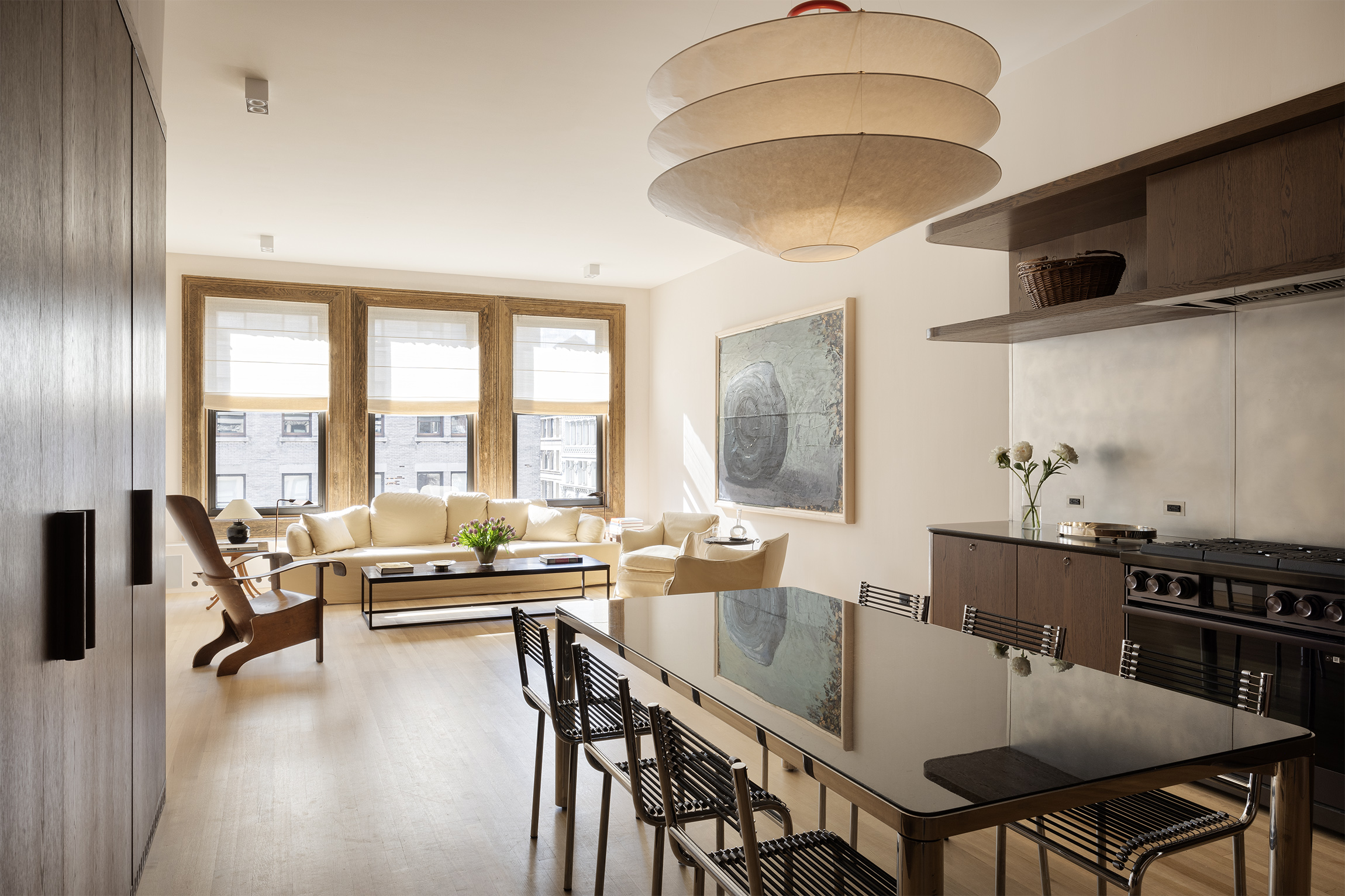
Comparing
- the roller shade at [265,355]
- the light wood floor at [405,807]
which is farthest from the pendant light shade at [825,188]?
the roller shade at [265,355]

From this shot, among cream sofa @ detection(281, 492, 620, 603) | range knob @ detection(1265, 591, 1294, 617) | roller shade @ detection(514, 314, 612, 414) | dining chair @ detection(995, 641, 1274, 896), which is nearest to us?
dining chair @ detection(995, 641, 1274, 896)

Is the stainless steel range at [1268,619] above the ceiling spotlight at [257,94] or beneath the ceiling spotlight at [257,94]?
beneath

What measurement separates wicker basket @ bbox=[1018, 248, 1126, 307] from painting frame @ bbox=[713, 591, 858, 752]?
1749 millimetres

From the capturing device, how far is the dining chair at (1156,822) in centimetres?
184

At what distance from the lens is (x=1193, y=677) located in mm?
2332

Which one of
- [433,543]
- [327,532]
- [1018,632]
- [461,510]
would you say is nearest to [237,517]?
[327,532]

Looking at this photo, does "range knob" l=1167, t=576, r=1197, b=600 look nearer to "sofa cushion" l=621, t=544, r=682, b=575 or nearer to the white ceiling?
the white ceiling

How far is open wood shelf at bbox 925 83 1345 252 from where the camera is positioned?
9.12 feet

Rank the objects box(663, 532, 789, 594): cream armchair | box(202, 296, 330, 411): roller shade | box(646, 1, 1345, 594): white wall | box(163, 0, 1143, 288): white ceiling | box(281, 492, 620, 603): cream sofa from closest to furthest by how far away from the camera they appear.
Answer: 1. box(646, 1, 1345, 594): white wall
2. box(163, 0, 1143, 288): white ceiling
3. box(663, 532, 789, 594): cream armchair
4. box(281, 492, 620, 603): cream sofa
5. box(202, 296, 330, 411): roller shade

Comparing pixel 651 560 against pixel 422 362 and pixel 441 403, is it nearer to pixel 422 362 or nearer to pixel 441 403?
pixel 441 403

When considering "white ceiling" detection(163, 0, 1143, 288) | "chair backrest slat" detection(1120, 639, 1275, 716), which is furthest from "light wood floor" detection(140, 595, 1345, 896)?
"white ceiling" detection(163, 0, 1143, 288)

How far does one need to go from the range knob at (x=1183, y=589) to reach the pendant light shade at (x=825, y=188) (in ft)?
5.11

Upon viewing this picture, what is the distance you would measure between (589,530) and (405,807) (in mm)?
5205

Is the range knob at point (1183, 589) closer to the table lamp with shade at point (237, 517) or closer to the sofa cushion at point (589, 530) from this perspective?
the sofa cushion at point (589, 530)
